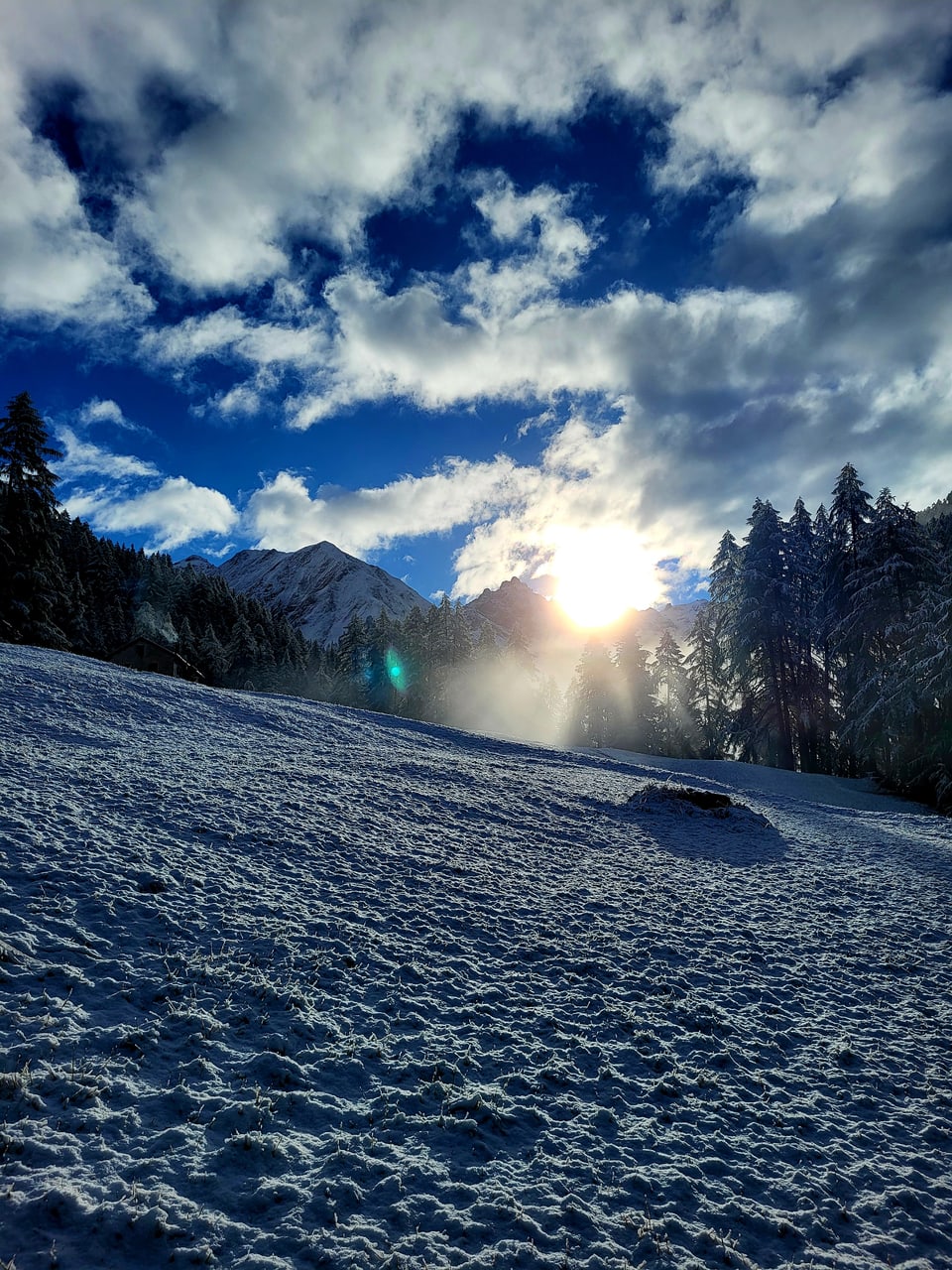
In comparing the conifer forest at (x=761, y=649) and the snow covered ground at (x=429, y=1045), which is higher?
the conifer forest at (x=761, y=649)

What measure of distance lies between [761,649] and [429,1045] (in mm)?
35378

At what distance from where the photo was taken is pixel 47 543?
32.3 m

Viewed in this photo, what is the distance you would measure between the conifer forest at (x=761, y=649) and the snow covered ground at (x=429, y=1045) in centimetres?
1645

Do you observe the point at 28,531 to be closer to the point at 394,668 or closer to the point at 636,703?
the point at 394,668

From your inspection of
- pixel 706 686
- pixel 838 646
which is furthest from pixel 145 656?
pixel 706 686

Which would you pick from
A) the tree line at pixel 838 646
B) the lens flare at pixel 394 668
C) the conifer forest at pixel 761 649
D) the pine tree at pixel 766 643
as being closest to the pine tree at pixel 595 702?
the conifer forest at pixel 761 649

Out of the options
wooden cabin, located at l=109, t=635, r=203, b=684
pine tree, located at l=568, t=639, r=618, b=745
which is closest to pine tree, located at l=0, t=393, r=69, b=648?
wooden cabin, located at l=109, t=635, r=203, b=684

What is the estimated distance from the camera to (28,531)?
31.3 metres

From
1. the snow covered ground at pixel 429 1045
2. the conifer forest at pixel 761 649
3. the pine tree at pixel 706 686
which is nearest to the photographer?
the snow covered ground at pixel 429 1045

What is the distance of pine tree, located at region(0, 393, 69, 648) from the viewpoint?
99.7 ft

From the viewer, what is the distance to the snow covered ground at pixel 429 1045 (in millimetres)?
3699

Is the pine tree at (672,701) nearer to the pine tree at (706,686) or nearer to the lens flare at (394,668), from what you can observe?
the pine tree at (706,686)

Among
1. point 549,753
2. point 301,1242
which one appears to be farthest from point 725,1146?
point 549,753

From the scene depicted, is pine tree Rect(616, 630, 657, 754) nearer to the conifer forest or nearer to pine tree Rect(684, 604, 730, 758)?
the conifer forest
